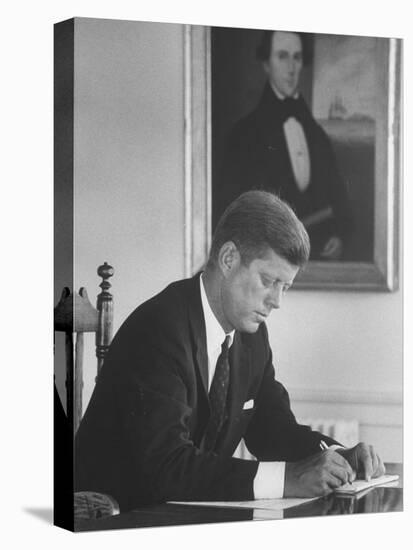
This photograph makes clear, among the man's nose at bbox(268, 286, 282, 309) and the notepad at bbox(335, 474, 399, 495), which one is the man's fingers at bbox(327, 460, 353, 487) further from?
the man's nose at bbox(268, 286, 282, 309)

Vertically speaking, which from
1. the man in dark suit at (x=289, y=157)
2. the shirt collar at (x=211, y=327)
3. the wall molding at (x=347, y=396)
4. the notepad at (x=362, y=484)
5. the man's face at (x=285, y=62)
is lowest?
the notepad at (x=362, y=484)

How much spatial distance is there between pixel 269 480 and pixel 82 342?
110 cm

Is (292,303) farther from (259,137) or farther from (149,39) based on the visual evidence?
(149,39)

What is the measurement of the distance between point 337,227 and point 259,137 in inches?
23.5

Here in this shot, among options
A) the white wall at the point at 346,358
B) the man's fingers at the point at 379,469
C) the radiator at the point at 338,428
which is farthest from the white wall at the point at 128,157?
the man's fingers at the point at 379,469

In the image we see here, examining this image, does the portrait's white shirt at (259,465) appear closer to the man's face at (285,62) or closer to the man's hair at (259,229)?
the man's hair at (259,229)

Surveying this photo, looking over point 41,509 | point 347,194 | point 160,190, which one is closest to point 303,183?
point 347,194

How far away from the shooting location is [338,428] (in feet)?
26.5

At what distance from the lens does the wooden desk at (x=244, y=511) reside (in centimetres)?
746

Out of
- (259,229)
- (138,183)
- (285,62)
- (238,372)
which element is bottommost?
(238,372)

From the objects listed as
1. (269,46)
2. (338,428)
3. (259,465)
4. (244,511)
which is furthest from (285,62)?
(244,511)

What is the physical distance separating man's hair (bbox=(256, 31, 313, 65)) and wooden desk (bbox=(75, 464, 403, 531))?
200 centimetres

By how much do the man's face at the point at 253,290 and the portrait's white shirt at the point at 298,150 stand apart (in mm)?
398

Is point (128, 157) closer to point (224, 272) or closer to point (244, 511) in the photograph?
point (224, 272)
